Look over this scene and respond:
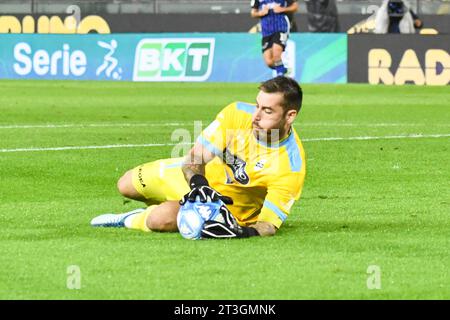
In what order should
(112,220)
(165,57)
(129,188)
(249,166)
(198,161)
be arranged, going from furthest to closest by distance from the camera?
(165,57)
(129,188)
(112,220)
(249,166)
(198,161)

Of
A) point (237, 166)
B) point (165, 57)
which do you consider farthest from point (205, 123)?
point (165, 57)

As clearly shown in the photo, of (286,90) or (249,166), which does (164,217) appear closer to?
(249,166)

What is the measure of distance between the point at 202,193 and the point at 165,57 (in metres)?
23.8

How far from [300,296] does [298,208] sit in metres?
4.07

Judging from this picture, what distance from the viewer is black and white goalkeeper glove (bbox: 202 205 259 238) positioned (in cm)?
942

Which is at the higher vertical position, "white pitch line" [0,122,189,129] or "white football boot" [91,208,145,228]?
"white football boot" [91,208,145,228]

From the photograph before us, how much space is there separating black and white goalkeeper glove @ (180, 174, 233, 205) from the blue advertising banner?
2214cm

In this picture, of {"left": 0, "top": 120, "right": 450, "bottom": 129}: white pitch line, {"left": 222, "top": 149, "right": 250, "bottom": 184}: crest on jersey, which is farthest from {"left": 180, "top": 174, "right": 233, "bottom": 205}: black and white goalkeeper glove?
{"left": 0, "top": 120, "right": 450, "bottom": 129}: white pitch line

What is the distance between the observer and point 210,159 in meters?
9.78

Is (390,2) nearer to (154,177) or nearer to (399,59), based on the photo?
(399,59)

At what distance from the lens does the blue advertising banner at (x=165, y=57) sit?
3206cm

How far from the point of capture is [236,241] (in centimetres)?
948

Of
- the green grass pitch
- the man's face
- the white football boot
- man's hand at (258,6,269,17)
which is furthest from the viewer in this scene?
man's hand at (258,6,269,17)

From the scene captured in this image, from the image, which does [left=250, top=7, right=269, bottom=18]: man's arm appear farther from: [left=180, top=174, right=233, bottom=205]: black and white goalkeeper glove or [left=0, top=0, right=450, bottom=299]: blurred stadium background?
[left=180, top=174, right=233, bottom=205]: black and white goalkeeper glove
